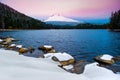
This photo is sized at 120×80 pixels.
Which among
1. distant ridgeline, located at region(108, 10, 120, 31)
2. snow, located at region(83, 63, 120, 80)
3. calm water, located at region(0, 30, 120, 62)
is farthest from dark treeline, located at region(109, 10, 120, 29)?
snow, located at region(83, 63, 120, 80)

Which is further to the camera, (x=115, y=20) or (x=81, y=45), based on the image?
(x=115, y=20)

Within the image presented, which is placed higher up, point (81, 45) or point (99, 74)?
point (99, 74)

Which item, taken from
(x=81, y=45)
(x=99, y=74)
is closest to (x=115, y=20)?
(x=81, y=45)

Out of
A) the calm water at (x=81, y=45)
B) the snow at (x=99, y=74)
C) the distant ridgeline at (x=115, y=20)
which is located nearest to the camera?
the snow at (x=99, y=74)

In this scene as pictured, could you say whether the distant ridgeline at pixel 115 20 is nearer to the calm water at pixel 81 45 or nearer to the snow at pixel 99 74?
the calm water at pixel 81 45

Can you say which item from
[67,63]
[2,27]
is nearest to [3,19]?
[2,27]

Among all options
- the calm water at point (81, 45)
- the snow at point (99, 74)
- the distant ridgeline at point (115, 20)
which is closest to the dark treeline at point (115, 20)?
the distant ridgeline at point (115, 20)

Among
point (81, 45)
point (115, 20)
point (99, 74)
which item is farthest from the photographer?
point (115, 20)

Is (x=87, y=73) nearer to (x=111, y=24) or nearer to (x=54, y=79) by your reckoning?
(x=54, y=79)

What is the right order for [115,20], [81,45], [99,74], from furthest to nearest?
[115,20]
[81,45]
[99,74]

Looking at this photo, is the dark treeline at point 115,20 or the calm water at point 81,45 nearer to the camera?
the calm water at point 81,45

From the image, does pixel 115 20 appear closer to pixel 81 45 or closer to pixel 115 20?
pixel 115 20

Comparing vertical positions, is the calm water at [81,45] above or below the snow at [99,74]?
below

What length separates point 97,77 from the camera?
12227 millimetres
